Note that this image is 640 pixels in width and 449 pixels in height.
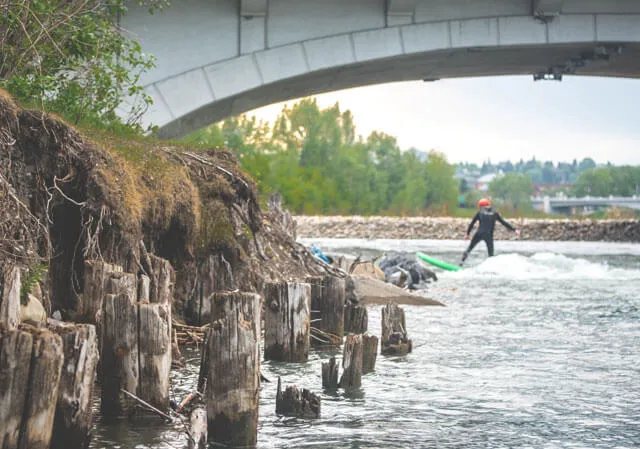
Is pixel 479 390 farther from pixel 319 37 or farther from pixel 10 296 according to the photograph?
pixel 319 37

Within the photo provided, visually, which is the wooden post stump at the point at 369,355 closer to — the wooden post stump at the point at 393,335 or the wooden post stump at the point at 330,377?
the wooden post stump at the point at 330,377

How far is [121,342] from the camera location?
263 inches

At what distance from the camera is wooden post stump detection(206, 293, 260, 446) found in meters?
6.29

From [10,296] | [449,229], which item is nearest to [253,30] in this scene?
[10,296]

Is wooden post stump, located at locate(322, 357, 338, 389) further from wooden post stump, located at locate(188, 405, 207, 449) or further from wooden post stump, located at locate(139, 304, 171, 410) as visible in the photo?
wooden post stump, located at locate(188, 405, 207, 449)

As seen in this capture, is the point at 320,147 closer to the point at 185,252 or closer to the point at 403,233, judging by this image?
the point at 403,233

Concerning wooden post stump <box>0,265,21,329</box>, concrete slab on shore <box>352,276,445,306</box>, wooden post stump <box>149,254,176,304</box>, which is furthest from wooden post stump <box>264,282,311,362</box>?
concrete slab on shore <box>352,276,445,306</box>

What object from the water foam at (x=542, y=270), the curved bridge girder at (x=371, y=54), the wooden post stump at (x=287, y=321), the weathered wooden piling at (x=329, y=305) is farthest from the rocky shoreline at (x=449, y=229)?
the wooden post stump at (x=287, y=321)

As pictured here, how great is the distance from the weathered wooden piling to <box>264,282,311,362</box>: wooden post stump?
1400mm

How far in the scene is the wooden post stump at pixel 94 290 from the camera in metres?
7.69

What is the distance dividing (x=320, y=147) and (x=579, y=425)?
85142 mm

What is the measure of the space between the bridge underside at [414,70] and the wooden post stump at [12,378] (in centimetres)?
1718

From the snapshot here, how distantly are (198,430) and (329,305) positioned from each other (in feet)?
16.9

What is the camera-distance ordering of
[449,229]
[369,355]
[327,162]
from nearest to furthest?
[369,355] → [449,229] → [327,162]
